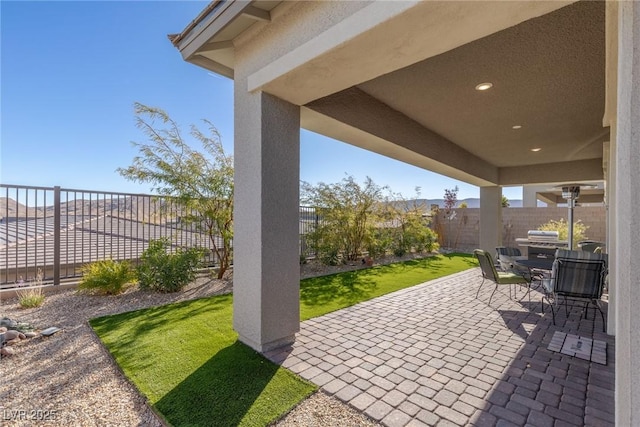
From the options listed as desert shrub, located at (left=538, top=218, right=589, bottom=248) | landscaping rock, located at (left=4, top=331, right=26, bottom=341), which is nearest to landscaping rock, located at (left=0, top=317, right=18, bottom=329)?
landscaping rock, located at (left=4, top=331, right=26, bottom=341)

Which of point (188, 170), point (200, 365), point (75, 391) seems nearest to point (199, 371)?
point (200, 365)

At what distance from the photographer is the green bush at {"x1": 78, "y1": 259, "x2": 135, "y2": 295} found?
585 cm

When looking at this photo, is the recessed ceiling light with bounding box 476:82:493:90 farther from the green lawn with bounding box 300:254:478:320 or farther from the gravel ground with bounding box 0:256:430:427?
the gravel ground with bounding box 0:256:430:427

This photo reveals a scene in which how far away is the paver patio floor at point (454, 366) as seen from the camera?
2.65m

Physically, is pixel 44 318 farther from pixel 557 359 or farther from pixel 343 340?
pixel 557 359

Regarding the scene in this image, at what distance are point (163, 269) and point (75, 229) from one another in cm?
224

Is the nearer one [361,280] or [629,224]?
[629,224]

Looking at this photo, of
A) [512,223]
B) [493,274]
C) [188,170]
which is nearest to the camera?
[493,274]

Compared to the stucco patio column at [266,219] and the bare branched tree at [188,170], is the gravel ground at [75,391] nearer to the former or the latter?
the stucco patio column at [266,219]

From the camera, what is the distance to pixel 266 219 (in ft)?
11.9

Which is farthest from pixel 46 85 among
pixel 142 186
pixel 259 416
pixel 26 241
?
pixel 259 416

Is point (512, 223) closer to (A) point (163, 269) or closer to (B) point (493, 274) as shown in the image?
(B) point (493, 274)

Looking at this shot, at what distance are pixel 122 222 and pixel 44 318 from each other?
289 cm

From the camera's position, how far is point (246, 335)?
3.86 metres
